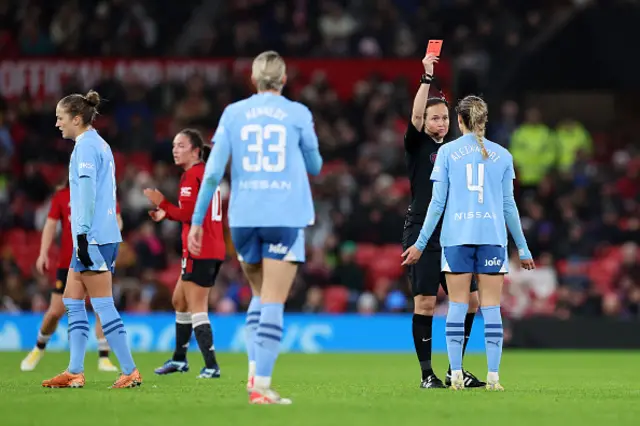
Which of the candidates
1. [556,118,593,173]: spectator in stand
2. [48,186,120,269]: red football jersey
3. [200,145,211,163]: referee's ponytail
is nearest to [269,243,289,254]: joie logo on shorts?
[200,145,211,163]: referee's ponytail

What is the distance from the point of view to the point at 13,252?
21375 millimetres

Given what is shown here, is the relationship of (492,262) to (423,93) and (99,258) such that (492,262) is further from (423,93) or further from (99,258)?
(99,258)

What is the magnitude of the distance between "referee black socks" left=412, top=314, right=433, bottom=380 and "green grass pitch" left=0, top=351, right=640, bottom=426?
317mm

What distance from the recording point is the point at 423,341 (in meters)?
9.84

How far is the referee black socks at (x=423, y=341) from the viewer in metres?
9.81

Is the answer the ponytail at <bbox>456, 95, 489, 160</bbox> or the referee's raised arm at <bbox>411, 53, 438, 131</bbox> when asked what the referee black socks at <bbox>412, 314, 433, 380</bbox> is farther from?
the referee's raised arm at <bbox>411, 53, 438, 131</bbox>

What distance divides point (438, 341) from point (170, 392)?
1053 cm

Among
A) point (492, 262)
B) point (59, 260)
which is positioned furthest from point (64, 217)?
point (492, 262)

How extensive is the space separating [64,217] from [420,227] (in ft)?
14.3

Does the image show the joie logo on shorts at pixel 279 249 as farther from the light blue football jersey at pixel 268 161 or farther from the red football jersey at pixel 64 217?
the red football jersey at pixel 64 217

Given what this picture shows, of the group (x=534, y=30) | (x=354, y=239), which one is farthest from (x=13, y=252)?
(x=534, y=30)

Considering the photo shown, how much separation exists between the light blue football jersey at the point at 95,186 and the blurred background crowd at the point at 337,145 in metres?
10.6

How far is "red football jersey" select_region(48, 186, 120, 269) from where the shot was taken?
12227mm

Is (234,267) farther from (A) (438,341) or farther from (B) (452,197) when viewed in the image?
(B) (452,197)
